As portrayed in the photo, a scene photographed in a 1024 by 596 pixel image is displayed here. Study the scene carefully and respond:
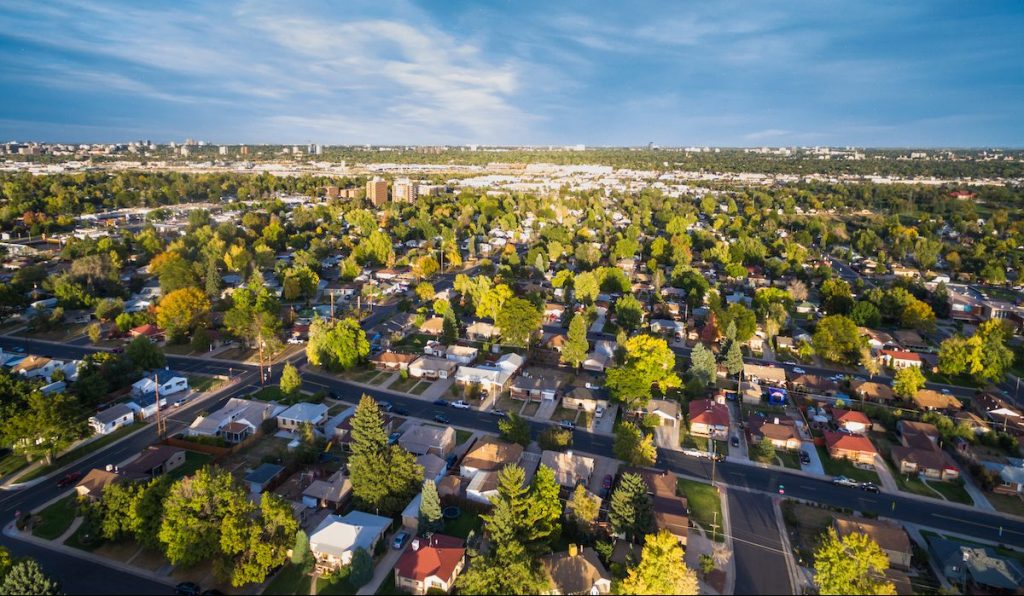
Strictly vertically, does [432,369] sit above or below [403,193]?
below

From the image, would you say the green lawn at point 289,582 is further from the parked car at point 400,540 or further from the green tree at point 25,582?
the green tree at point 25,582

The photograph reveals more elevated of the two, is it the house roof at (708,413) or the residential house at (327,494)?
the house roof at (708,413)

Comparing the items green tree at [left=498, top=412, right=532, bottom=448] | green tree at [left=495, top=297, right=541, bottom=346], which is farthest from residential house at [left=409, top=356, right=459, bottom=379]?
green tree at [left=498, top=412, right=532, bottom=448]

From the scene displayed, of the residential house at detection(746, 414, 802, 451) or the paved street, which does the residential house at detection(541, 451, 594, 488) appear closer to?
the paved street

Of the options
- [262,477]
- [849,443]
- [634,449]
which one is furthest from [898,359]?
[262,477]

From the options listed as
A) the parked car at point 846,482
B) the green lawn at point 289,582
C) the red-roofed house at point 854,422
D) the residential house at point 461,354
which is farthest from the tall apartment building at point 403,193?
the green lawn at point 289,582

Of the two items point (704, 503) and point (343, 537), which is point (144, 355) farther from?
point (704, 503)
